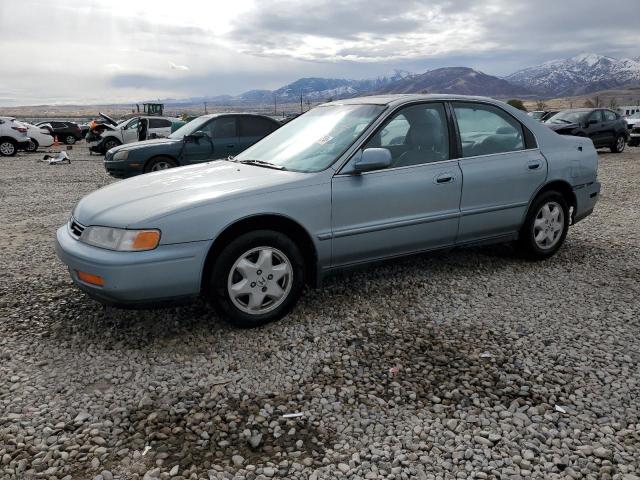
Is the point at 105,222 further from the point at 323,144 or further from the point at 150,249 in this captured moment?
the point at 323,144

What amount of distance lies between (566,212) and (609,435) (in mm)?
3035

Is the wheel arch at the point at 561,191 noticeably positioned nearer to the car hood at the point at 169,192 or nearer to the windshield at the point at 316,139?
the windshield at the point at 316,139

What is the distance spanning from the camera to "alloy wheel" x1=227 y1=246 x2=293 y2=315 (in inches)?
136

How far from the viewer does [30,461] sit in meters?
2.33

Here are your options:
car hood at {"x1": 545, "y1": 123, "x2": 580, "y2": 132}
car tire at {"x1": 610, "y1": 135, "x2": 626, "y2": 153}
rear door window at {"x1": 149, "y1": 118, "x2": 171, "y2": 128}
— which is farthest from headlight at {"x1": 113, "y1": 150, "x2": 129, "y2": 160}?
car tire at {"x1": 610, "y1": 135, "x2": 626, "y2": 153}

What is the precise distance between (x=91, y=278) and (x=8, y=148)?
19541 mm

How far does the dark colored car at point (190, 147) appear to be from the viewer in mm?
9977

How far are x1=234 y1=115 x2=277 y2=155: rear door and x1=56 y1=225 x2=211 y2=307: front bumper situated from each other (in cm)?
736

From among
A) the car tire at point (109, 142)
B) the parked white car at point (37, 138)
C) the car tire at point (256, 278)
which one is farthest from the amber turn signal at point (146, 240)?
the parked white car at point (37, 138)

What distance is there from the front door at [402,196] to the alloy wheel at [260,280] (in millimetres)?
440

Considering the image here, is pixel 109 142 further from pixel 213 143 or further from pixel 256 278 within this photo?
pixel 256 278

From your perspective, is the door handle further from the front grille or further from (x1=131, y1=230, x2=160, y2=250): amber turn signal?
the front grille

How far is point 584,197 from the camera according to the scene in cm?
516

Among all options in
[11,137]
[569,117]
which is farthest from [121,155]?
[569,117]
